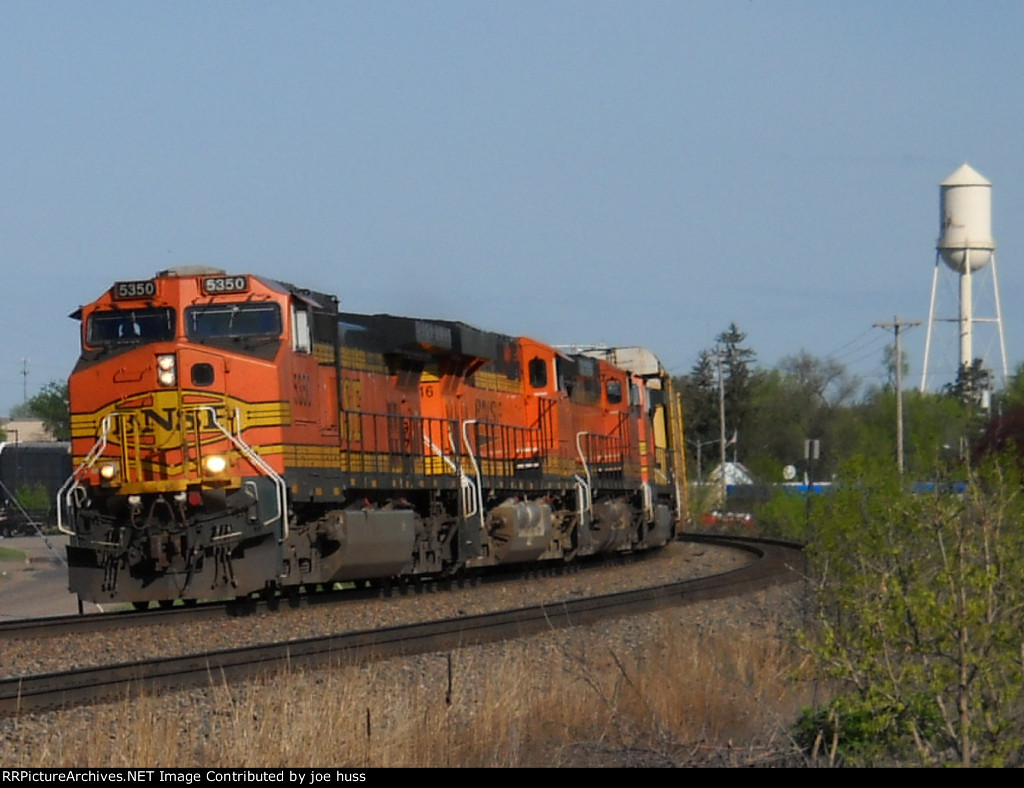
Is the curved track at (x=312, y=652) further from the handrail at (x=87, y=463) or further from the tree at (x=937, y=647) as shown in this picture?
the handrail at (x=87, y=463)

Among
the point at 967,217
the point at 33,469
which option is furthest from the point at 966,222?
the point at 33,469

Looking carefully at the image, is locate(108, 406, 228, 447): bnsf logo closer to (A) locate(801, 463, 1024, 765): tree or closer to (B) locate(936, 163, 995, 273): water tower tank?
(A) locate(801, 463, 1024, 765): tree

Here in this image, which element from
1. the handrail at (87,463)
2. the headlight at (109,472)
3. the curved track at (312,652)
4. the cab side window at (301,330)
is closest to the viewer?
the curved track at (312,652)

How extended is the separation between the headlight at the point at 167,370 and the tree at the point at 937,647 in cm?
892

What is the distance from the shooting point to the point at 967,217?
7419 centimetres

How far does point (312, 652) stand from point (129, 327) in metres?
5.63

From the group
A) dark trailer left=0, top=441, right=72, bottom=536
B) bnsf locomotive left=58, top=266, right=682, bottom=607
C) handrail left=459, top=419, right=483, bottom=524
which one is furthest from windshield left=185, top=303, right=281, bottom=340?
dark trailer left=0, top=441, right=72, bottom=536

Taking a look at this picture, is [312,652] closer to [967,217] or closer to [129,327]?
[129,327]

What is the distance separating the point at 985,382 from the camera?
103812mm

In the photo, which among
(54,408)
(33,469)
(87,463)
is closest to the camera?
(87,463)

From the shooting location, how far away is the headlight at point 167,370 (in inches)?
630

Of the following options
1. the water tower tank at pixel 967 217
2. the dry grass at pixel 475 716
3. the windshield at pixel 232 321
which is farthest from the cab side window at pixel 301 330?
the water tower tank at pixel 967 217
